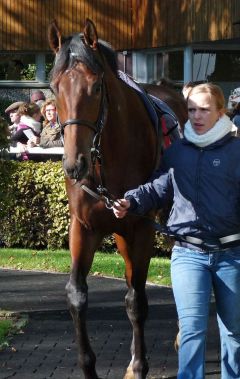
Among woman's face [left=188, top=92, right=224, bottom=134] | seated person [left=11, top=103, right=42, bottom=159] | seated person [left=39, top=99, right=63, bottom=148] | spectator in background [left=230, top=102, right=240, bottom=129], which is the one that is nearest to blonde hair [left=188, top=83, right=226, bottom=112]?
woman's face [left=188, top=92, right=224, bottom=134]

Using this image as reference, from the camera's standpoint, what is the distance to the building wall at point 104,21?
2175 cm

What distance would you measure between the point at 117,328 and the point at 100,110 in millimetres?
2918

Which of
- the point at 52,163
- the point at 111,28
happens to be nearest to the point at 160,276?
the point at 52,163

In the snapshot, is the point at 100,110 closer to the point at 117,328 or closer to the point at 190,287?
the point at 190,287

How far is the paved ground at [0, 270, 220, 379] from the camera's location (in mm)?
7514

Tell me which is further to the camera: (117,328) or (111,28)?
(111,28)

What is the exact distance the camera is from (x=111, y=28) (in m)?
23.3

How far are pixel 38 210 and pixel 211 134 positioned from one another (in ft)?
26.3

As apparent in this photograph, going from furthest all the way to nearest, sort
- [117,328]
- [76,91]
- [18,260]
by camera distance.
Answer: [18,260] < [117,328] < [76,91]

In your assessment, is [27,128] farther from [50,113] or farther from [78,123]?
[78,123]

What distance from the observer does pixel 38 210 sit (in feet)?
45.0

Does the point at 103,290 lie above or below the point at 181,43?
below

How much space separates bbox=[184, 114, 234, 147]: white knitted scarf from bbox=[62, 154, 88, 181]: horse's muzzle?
0.65m

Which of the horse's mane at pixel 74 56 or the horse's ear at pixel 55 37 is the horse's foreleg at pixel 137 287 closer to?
the horse's mane at pixel 74 56
